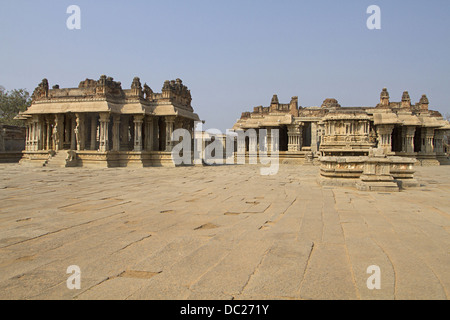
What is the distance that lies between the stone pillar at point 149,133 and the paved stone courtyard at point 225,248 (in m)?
16.0

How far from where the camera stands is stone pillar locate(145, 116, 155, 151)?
22.4 metres

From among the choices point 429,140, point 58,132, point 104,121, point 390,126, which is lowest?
point 429,140

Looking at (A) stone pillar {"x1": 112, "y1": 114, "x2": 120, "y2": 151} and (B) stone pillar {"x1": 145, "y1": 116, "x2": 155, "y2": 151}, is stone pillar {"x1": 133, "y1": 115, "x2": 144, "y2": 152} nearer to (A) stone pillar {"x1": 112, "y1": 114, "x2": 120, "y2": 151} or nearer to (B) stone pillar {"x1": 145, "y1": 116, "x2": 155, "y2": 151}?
(B) stone pillar {"x1": 145, "y1": 116, "x2": 155, "y2": 151}

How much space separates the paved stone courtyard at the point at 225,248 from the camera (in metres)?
2.59

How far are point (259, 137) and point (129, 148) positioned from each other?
1157 centimetres

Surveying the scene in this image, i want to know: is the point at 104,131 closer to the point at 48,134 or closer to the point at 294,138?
the point at 48,134

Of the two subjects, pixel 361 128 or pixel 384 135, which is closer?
pixel 361 128

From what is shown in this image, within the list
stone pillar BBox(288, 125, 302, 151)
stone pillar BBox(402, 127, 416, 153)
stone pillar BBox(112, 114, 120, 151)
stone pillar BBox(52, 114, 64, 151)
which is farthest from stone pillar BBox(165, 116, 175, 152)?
stone pillar BBox(402, 127, 416, 153)

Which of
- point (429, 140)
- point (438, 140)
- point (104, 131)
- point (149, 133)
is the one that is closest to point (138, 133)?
point (149, 133)

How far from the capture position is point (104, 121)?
20.7 m

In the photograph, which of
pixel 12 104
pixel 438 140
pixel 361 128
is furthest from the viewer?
pixel 12 104

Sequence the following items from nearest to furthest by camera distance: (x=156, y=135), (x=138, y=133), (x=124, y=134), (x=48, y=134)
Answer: (x=138, y=133) < (x=156, y=135) < (x=48, y=134) < (x=124, y=134)

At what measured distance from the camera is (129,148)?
24.2 meters

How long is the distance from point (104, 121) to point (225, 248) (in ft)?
62.5
